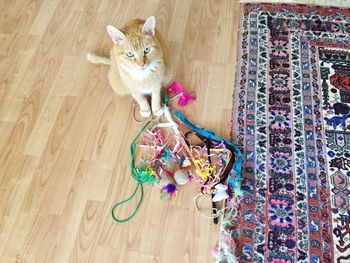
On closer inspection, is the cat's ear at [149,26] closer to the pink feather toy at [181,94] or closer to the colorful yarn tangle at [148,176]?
the pink feather toy at [181,94]

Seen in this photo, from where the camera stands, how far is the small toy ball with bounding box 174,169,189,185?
4.59 feet

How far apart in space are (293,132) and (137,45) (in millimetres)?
767

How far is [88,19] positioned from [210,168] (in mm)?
1109

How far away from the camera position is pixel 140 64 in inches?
50.8

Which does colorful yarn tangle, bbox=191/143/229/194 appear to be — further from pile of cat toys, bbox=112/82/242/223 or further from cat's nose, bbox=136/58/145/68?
cat's nose, bbox=136/58/145/68

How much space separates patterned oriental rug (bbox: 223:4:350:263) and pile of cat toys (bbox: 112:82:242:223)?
84mm

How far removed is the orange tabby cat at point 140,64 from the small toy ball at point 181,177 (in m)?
0.31

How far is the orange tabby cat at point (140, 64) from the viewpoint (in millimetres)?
1273

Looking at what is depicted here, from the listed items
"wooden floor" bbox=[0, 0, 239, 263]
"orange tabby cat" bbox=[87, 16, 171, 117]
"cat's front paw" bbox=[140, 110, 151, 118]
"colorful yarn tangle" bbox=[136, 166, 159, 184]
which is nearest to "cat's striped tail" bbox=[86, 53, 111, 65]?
"wooden floor" bbox=[0, 0, 239, 263]

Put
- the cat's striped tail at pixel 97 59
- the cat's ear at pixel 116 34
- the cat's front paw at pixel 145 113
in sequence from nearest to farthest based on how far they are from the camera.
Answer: the cat's ear at pixel 116 34 → the cat's front paw at pixel 145 113 → the cat's striped tail at pixel 97 59

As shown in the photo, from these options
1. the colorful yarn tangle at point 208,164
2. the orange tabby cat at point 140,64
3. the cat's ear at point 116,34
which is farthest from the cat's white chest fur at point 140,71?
the colorful yarn tangle at point 208,164

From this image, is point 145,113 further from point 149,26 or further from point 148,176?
point 149,26

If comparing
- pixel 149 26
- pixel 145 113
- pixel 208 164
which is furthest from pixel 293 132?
pixel 149 26

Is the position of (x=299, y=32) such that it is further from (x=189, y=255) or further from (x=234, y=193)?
(x=189, y=255)
